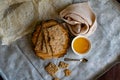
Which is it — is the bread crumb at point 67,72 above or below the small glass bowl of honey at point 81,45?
below

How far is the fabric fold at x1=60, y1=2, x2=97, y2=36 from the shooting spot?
95 centimetres

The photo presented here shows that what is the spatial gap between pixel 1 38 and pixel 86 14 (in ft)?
1.12

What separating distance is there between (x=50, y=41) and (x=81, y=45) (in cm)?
12

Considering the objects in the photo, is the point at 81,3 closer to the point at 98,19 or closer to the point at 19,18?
the point at 98,19

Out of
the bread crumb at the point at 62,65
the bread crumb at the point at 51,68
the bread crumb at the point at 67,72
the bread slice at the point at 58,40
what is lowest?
the bread crumb at the point at 67,72

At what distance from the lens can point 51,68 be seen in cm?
94

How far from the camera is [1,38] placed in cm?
97

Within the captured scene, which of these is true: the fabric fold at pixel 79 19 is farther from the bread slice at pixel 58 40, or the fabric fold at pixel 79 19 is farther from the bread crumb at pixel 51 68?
the bread crumb at pixel 51 68

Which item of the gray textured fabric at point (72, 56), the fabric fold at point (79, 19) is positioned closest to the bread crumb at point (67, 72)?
the gray textured fabric at point (72, 56)

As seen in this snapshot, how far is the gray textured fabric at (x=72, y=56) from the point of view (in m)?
0.94

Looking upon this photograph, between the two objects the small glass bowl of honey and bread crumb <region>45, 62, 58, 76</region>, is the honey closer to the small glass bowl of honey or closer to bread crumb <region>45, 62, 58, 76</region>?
the small glass bowl of honey

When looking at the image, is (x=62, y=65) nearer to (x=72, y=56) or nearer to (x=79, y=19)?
(x=72, y=56)

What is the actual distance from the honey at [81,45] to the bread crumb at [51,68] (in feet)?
0.34

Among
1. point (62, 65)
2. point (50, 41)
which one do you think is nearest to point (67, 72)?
point (62, 65)
